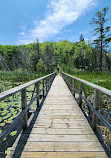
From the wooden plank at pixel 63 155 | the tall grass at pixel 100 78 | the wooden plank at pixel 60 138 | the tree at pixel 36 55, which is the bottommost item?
the wooden plank at pixel 63 155

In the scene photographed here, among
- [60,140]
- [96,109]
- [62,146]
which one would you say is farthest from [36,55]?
[62,146]

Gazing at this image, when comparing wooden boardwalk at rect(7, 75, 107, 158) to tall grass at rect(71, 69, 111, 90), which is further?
tall grass at rect(71, 69, 111, 90)

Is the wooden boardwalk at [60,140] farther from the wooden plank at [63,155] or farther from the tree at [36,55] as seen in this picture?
the tree at [36,55]

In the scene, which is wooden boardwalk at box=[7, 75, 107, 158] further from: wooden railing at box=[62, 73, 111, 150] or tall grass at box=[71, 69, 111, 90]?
tall grass at box=[71, 69, 111, 90]

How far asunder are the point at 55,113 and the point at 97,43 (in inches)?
823

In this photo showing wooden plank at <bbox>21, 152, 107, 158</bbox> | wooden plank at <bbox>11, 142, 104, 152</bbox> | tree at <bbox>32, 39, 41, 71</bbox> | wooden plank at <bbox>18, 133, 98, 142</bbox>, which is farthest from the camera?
tree at <bbox>32, 39, 41, 71</bbox>

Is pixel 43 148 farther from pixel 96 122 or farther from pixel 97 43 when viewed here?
pixel 97 43

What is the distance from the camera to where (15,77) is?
1075 centimetres

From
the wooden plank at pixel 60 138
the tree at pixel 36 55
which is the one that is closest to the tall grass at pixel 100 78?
the wooden plank at pixel 60 138

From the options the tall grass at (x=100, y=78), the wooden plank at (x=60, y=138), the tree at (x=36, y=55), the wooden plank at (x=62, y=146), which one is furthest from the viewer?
the tree at (x=36, y=55)

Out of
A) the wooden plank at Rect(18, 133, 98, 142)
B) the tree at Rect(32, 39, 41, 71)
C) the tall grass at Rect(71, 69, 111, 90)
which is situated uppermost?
the tree at Rect(32, 39, 41, 71)

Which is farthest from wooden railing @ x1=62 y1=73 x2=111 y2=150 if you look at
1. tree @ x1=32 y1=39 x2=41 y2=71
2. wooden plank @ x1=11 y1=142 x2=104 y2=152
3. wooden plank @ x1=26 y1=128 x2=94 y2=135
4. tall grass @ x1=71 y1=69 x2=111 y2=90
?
tree @ x1=32 y1=39 x2=41 y2=71

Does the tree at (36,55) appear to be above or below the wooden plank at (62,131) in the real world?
above

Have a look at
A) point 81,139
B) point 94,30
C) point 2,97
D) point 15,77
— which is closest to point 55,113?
point 81,139
